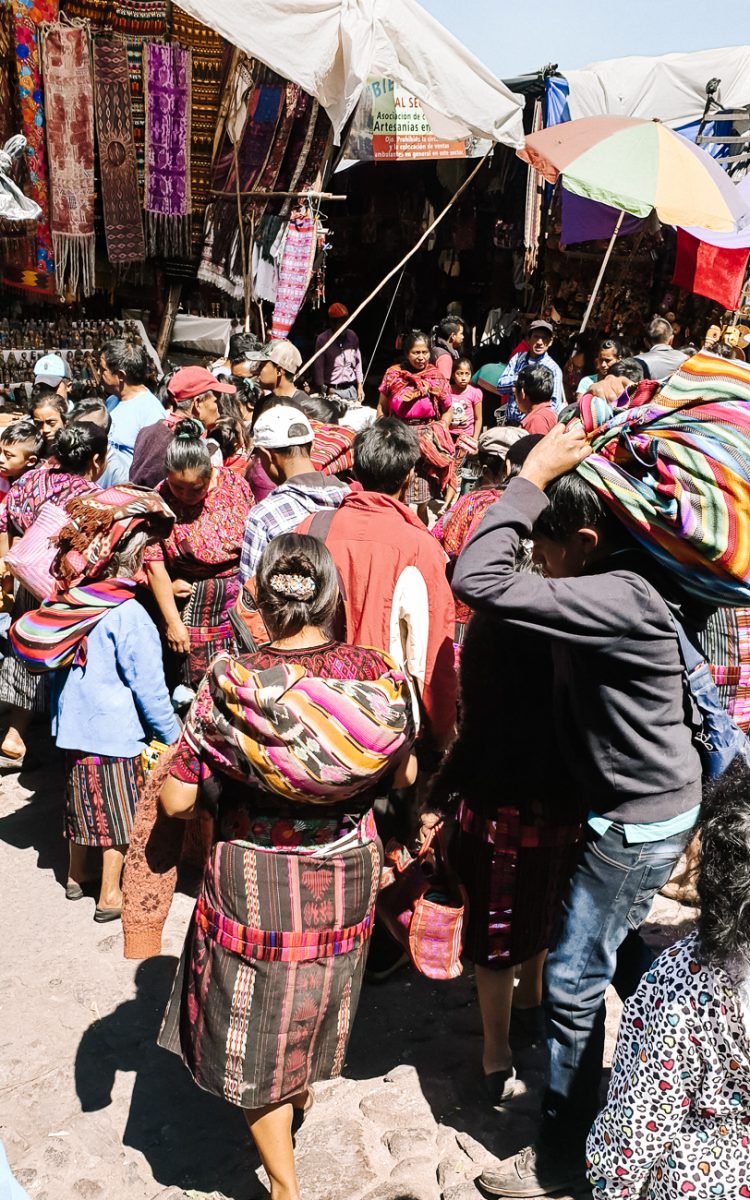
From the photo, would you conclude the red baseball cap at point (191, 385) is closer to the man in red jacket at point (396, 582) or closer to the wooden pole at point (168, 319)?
the wooden pole at point (168, 319)

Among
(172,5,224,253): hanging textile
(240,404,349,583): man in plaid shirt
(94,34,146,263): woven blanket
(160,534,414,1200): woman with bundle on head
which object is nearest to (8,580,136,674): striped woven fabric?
(240,404,349,583): man in plaid shirt

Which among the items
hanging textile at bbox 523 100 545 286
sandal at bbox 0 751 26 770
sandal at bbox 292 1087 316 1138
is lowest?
sandal at bbox 0 751 26 770

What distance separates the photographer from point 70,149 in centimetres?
754

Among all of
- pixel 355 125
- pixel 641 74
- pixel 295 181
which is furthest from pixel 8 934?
pixel 641 74

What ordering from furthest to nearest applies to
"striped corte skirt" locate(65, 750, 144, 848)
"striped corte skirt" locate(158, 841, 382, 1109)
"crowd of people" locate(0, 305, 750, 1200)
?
1. "striped corte skirt" locate(65, 750, 144, 848)
2. "striped corte skirt" locate(158, 841, 382, 1109)
3. "crowd of people" locate(0, 305, 750, 1200)

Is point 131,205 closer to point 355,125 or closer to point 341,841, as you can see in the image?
point 355,125

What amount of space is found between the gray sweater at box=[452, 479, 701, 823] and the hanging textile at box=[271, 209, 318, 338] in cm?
673

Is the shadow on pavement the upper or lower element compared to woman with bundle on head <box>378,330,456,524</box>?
lower

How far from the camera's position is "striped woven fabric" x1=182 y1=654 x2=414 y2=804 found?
2.15 metres

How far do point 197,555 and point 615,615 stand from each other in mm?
2399

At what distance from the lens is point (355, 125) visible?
30.0 ft

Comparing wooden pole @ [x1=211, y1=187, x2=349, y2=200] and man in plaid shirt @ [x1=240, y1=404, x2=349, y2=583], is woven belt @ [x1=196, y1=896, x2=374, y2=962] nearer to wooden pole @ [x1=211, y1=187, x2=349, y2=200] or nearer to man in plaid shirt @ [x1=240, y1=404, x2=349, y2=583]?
man in plaid shirt @ [x1=240, y1=404, x2=349, y2=583]

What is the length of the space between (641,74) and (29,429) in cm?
1004

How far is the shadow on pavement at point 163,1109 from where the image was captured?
2730mm
